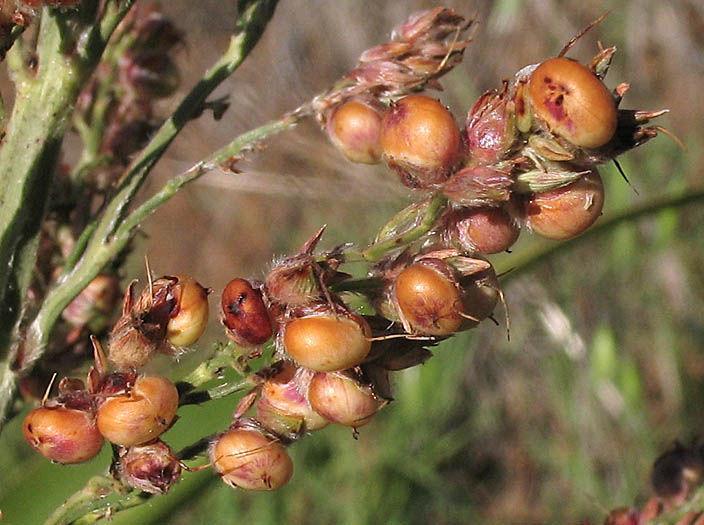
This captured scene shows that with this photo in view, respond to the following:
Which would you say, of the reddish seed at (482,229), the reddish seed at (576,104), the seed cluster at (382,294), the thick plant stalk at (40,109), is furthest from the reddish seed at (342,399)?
the thick plant stalk at (40,109)

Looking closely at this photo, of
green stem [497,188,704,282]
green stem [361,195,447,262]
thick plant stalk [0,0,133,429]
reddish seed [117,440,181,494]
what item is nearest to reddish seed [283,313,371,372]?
green stem [361,195,447,262]

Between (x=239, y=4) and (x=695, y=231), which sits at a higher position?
(x=239, y=4)

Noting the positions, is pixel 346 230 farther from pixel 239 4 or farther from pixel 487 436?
pixel 239 4

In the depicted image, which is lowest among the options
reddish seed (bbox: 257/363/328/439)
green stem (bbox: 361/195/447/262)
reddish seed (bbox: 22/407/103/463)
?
reddish seed (bbox: 257/363/328/439)

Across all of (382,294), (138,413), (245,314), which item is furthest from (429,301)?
(138,413)

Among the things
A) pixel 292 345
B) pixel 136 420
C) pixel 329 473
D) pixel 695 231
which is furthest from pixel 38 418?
pixel 695 231

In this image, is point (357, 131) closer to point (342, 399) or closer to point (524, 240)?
point (342, 399)

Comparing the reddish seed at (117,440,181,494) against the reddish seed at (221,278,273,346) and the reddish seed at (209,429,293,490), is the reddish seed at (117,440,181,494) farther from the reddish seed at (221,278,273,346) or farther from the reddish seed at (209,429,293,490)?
the reddish seed at (221,278,273,346)
